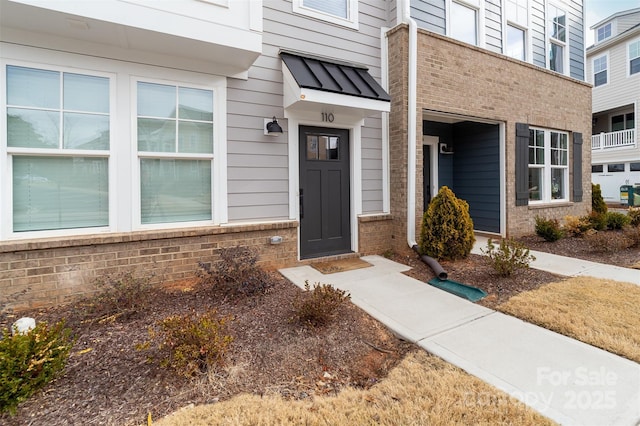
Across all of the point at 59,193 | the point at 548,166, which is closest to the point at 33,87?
the point at 59,193

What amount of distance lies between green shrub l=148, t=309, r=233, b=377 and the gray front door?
2.96 m

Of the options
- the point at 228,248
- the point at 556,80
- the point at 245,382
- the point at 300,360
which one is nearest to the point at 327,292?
the point at 300,360

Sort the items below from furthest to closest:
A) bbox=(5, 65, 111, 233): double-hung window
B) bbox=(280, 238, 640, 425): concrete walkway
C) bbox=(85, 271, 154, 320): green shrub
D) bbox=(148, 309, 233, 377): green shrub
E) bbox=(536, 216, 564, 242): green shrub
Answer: bbox=(536, 216, 564, 242): green shrub
bbox=(5, 65, 111, 233): double-hung window
bbox=(85, 271, 154, 320): green shrub
bbox=(148, 309, 233, 377): green shrub
bbox=(280, 238, 640, 425): concrete walkway

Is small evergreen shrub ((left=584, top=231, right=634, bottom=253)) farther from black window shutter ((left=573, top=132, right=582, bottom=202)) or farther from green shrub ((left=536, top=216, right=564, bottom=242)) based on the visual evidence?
black window shutter ((left=573, top=132, right=582, bottom=202))

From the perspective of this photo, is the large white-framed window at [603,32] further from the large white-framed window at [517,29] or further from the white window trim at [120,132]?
the white window trim at [120,132]

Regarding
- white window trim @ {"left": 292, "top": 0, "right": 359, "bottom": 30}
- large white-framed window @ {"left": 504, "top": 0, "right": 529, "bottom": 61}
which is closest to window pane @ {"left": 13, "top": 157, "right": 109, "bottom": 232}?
white window trim @ {"left": 292, "top": 0, "right": 359, "bottom": 30}

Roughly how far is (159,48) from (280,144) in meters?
2.01

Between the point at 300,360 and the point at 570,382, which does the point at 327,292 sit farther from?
the point at 570,382

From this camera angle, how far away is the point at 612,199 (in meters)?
17.6

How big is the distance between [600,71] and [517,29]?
15.4m

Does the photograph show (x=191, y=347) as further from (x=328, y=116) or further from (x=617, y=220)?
(x=617, y=220)

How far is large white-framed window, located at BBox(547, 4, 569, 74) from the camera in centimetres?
823

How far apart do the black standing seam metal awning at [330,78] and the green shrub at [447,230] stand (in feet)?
6.37

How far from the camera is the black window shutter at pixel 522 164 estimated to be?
727 centimetres
